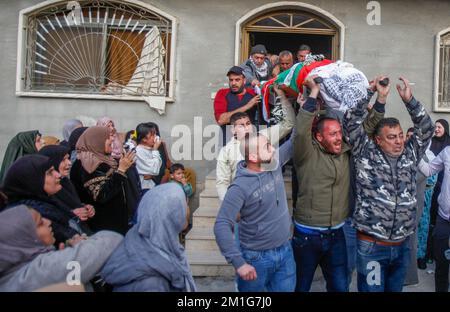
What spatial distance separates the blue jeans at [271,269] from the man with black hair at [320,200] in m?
0.21

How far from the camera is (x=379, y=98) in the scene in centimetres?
341

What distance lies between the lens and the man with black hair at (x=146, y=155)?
16.0ft

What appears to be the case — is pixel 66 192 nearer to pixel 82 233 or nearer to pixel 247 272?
pixel 82 233

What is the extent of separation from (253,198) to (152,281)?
967 mm

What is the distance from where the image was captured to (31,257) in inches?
88.7

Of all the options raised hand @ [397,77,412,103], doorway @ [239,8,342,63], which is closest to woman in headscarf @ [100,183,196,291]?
raised hand @ [397,77,412,103]

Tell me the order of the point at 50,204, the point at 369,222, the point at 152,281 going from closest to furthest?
the point at 152,281, the point at 50,204, the point at 369,222

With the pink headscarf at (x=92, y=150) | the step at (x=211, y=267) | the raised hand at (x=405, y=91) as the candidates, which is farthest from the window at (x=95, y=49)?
the raised hand at (x=405, y=91)

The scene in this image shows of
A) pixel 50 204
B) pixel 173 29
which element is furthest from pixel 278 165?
pixel 173 29

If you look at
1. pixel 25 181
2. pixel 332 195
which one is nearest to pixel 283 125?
pixel 332 195

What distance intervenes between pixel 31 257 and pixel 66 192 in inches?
41.4

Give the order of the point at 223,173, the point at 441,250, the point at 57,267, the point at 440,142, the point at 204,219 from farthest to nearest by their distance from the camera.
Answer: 1. the point at 440,142
2. the point at 204,219
3. the point at 223,173
4. the point at 441,250
5. the point at 57,267

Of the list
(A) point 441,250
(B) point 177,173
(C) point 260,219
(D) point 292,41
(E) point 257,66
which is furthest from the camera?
(D) point 292,41

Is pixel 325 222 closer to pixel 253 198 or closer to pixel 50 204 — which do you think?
pixel 253 198
